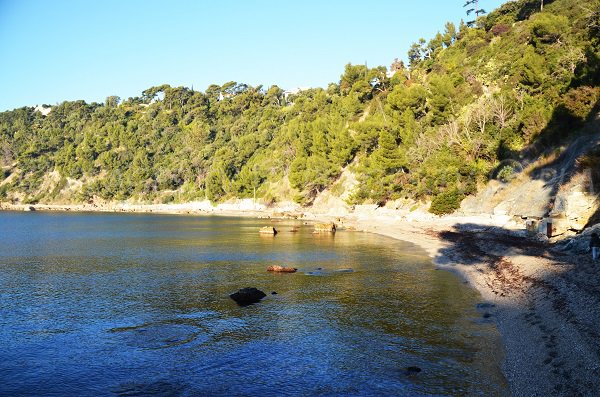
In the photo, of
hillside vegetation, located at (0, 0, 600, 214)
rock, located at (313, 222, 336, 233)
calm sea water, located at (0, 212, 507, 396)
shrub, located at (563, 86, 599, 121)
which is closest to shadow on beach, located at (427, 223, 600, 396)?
calm sea water, located at (0, 212, 507, 396)

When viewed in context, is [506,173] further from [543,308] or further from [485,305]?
[543,308]

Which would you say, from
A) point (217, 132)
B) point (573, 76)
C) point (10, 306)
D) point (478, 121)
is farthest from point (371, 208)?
point (217, 132)

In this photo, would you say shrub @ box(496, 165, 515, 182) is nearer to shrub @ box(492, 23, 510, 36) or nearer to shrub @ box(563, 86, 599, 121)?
shrub @ box(563, 86, 599, 121)

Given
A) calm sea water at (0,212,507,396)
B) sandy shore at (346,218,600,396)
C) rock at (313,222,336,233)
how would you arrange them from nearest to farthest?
sandy shore at (346,218,600,396), calm sea water at (0,212,507,396), rock at (313,222,336,233)

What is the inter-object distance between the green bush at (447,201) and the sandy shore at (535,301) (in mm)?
14687

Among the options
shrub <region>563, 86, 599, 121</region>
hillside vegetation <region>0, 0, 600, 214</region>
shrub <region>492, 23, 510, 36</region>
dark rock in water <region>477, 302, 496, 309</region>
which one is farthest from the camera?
shrub <region>492, 23, 510, 36</region>

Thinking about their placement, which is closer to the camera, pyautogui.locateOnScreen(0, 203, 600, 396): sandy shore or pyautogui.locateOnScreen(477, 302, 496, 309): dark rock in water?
pyautogui.locateOnScreen(0, 203, 600, 396): sandy shore

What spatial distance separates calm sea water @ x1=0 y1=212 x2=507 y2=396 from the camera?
574 inches

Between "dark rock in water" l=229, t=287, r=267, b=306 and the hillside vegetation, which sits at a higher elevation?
the hillside vegetation

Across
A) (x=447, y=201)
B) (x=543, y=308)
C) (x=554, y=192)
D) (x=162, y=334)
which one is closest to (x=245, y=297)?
(x=162, y=334)

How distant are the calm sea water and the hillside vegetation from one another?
3189 centimetres

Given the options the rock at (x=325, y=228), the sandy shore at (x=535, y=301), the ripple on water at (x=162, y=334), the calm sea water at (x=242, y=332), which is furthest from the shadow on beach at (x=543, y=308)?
the rock at (x=325, y=228)

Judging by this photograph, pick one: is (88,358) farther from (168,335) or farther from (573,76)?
(573,76)

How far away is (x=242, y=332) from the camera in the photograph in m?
19.7
